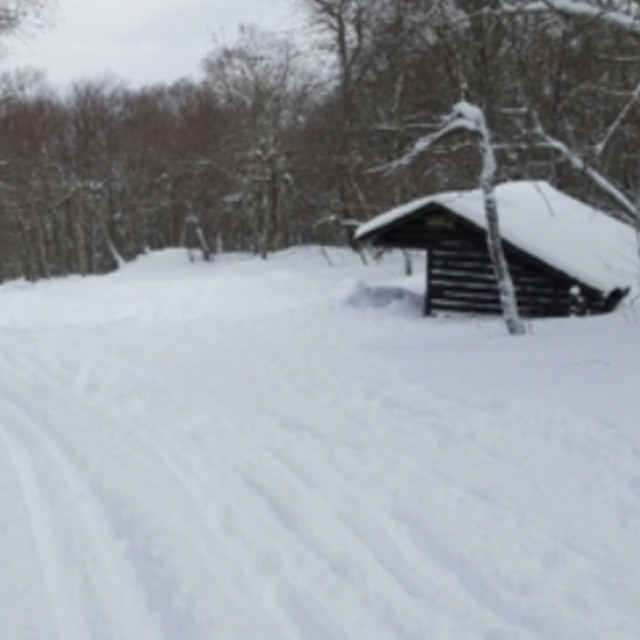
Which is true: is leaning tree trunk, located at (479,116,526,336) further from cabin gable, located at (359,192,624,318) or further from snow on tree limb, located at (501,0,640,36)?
snow on tree limb, located at (501,0,640,36)

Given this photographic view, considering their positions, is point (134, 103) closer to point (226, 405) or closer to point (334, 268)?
point (334, 268)

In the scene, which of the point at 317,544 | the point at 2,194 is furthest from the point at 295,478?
the point at 2,194

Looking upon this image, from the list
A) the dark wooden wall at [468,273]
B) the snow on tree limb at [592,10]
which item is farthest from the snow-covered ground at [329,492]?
the dark wooden wall at [468,273]

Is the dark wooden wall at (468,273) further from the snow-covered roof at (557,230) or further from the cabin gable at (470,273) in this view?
the snow-covered roof at (557,230)

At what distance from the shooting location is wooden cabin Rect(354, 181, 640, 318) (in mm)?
15703

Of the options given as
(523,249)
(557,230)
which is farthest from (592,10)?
(557,230)

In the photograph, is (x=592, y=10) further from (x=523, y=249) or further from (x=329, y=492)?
(x=523, y=249)

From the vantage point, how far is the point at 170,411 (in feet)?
26.6

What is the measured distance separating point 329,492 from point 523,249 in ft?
35.9

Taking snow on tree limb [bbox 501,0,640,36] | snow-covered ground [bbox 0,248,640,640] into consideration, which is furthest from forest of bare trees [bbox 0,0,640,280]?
snow-covered ground [bbox 0,248,640,640]

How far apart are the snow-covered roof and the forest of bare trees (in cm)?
62

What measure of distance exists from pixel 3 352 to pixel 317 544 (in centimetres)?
901

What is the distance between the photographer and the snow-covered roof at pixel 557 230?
1570 cm

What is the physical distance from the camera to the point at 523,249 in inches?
618
